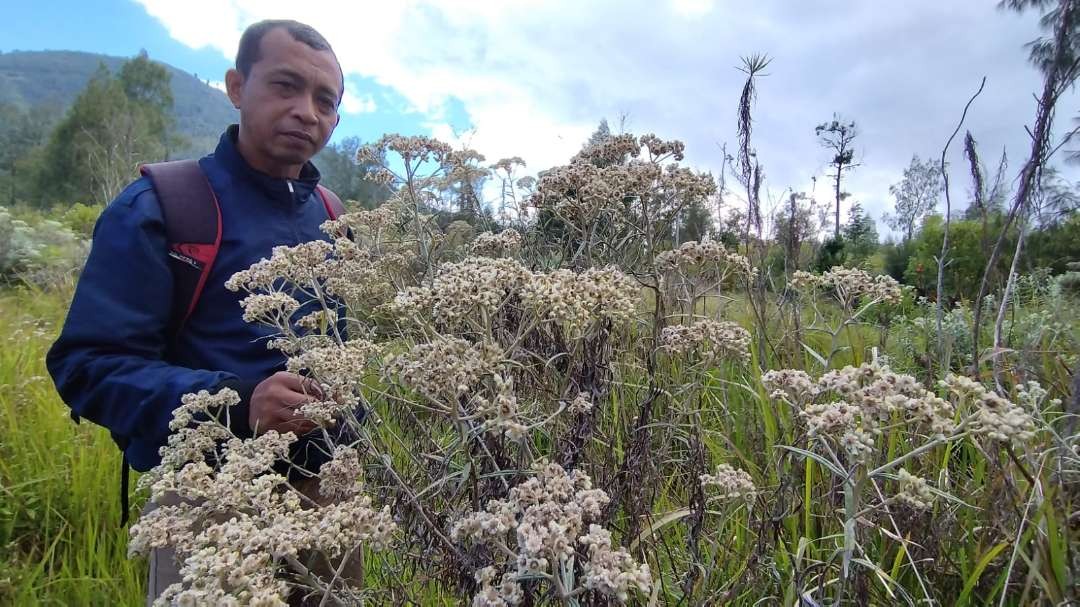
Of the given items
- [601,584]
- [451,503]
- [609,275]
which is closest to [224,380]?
[451,503]

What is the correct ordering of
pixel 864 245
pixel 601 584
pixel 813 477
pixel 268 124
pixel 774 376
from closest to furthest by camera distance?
pixel 601 584 → pixel 774 376 → pixel 268 124 → pixel 813 477 → pixel 864 245

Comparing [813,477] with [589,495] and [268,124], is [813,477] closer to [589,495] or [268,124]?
[589,495]

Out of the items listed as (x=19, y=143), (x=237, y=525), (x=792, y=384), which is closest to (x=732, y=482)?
(x=792, y=384)

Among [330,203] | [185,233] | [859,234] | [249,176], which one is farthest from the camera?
[859,234]

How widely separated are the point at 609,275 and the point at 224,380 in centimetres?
121

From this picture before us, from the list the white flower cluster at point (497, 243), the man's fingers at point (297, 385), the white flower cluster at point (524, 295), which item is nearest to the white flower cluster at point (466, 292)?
the white flower cluster at point (524, 295)

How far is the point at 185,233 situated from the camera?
206cm

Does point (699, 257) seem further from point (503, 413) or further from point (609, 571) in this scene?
point (609, 571)

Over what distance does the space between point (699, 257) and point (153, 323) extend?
6.35 feet

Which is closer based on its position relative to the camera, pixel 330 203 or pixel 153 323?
pixel 153 323

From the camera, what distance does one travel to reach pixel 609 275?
1.59 metres

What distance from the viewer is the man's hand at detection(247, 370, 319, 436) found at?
170 cm

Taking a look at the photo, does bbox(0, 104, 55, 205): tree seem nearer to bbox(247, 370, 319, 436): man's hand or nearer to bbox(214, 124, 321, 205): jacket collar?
bbox(214, 124, 321, 205): jacket collar

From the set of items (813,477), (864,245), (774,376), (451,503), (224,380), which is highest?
(864,245)
